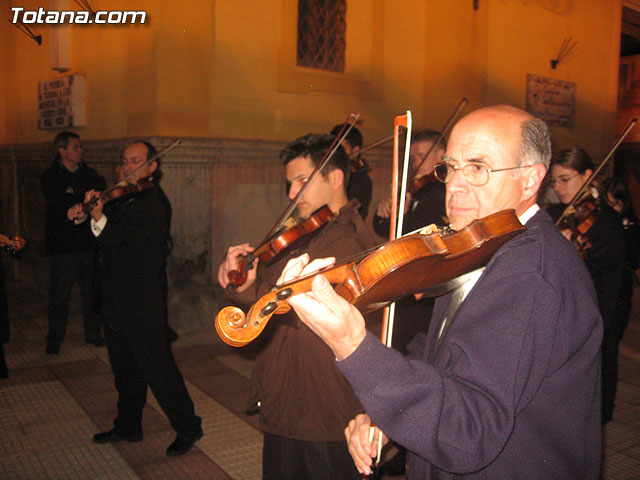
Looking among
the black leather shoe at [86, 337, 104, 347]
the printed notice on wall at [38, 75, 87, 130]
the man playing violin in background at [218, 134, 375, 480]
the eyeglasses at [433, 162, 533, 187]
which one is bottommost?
the black leather shoe at [86, 337, 104, 347]

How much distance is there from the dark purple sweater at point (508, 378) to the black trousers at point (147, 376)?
2331mm

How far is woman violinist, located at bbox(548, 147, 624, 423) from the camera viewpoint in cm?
352

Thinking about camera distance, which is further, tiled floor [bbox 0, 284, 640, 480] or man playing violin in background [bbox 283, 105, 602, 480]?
tiled floor [bbox 0, 284, 640, 480]

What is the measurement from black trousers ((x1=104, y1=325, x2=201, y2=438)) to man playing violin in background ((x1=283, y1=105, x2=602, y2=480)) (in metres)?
2.21

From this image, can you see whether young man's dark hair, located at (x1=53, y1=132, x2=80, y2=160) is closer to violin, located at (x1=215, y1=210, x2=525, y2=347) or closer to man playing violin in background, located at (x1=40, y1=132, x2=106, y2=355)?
man playing violin in background, located at (x1=40, y1=132, x2=106, y2=355)

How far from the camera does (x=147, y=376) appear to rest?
3.26m

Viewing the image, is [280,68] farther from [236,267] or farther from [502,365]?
[502,365]

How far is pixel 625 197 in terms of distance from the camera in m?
4.80

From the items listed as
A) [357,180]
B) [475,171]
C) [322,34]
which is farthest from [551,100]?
[475,171]

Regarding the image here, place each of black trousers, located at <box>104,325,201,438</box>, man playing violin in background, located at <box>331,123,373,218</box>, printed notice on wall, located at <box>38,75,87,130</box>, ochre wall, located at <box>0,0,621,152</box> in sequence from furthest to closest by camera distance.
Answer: printed notice on wall, located at <box>38,75,87,130</box>
ochre wall, located at <box>0,0,621,152</box>
man playing violin in background, located at <box>331,123,373,218</box>
black trousers, located at <box>104,325,201,438</box>

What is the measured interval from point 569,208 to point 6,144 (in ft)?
29.3

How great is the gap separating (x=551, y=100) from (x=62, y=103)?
761cm

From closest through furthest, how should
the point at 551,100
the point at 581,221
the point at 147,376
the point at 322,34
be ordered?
the point at 147,376
the point at 581,221
the point at 322,34
the point at 551,100

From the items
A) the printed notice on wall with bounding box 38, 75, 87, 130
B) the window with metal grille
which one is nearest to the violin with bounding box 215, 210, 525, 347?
the window with metal grille
